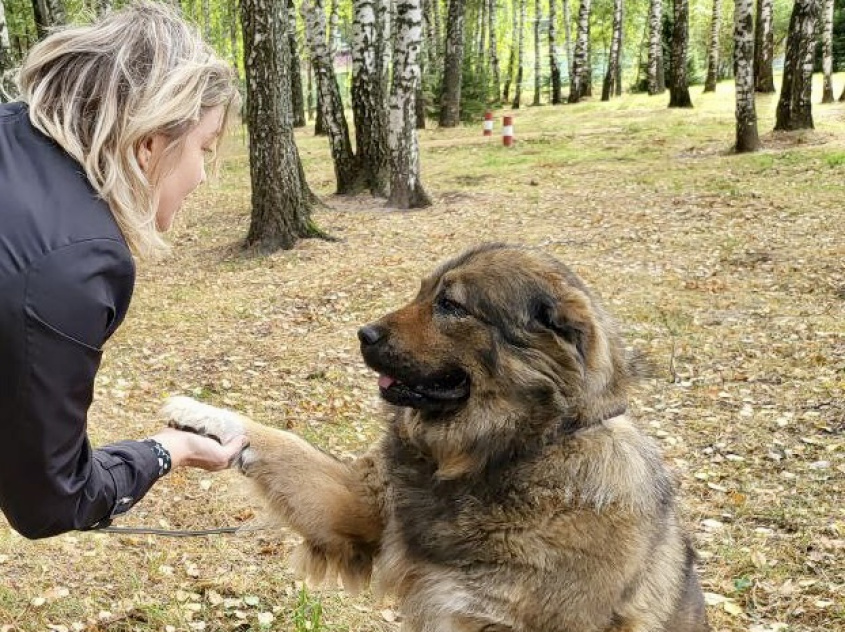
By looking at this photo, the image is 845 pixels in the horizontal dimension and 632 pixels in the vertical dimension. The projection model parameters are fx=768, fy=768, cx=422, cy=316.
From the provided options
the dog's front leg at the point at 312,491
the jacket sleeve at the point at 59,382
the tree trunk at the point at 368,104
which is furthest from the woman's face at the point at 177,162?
the tree trunk at the point at 368,104

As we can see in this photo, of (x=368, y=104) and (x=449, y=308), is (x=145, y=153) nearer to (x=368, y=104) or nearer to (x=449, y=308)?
(x=449, y=308)

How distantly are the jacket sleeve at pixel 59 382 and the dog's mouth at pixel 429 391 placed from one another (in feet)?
4.22

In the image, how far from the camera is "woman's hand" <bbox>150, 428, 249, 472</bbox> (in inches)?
105

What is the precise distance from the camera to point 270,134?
426 inches

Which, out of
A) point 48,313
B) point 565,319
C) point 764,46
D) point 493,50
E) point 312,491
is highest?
point 493,50

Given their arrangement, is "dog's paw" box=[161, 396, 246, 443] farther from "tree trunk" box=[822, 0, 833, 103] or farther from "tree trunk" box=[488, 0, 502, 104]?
"tree trunk" box=[488, 0, 502, 104]

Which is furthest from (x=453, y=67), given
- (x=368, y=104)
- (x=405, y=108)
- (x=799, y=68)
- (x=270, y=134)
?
(x=270, y=134)

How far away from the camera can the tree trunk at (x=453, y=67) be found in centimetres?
2347

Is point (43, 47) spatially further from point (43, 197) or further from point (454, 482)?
point (454, 482)

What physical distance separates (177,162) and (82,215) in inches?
22.0

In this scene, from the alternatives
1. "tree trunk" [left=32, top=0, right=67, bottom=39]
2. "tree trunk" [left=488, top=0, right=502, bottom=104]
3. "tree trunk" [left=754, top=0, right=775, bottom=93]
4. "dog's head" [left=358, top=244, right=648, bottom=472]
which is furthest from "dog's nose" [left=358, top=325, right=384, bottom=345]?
"tree trunk" [left=488, top=0, right=502, bottom=104]

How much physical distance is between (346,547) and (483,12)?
36.2 meters

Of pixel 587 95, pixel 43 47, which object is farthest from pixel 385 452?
pixel 587 95

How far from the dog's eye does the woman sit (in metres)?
1.16
